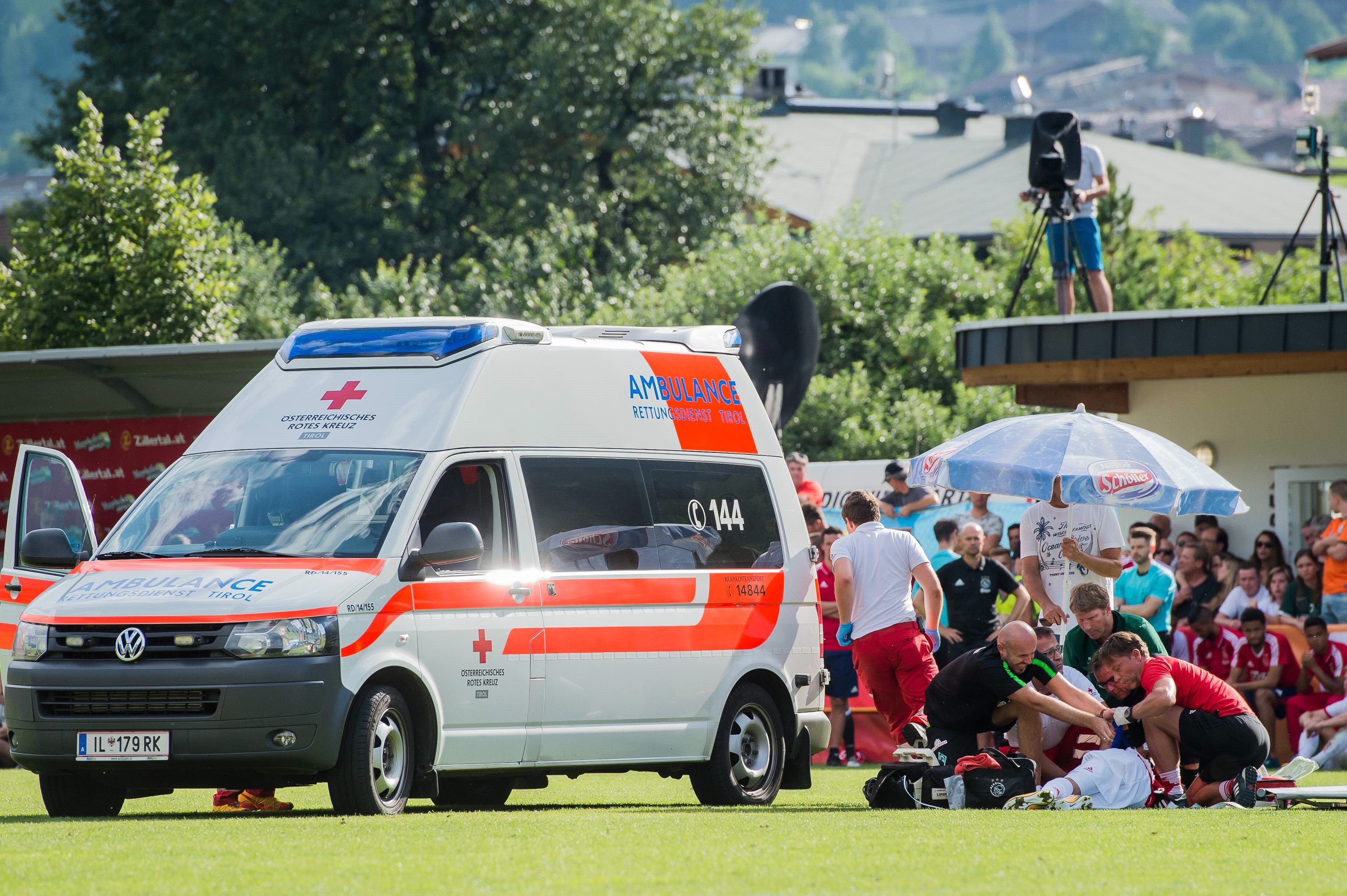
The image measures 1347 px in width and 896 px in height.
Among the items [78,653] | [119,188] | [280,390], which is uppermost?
[119,188]

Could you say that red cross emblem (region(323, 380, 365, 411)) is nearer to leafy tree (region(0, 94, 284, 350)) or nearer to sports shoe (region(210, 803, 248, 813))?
sports shoe (region(210, 803, 248, 813))

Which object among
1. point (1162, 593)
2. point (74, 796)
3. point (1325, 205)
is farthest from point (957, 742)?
point (1325, 205)

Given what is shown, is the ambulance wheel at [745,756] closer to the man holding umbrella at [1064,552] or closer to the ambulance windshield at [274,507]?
the man holding umbrella at [1064,552]

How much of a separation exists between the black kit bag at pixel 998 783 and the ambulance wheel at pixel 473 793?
2.66 m

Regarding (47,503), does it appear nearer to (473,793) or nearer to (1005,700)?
(473,793)

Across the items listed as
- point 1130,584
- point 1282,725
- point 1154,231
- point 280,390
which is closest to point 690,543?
point 280,390

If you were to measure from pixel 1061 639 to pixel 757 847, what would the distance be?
524 cm

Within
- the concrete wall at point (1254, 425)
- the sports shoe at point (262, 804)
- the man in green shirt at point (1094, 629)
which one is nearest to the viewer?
the sports shoe at point (262, 804)

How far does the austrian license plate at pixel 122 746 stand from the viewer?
8.95 m

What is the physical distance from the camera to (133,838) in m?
8.18

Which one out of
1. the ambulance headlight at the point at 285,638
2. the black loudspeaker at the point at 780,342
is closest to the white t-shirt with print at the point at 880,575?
Result: the ambulance headlight at the point at 285,638

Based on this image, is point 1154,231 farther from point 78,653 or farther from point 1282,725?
point 78,653

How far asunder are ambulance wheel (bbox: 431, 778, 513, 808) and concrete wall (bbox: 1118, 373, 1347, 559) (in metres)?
9.33

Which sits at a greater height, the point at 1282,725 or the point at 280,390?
the point at 280,390
